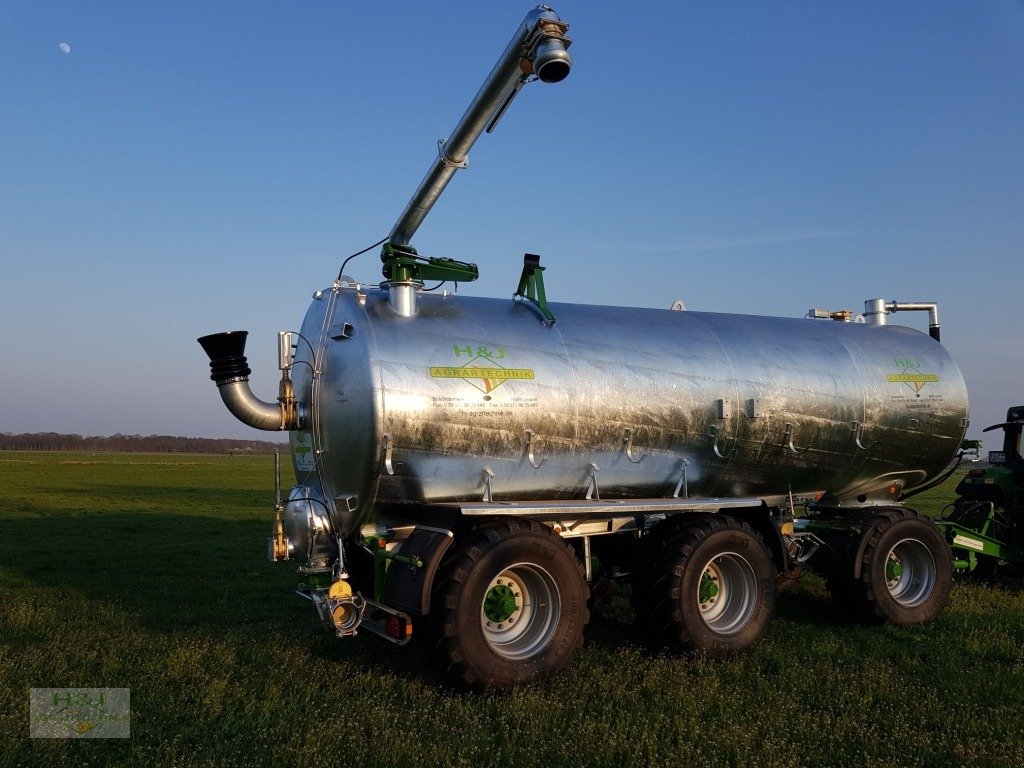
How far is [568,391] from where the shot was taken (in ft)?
24.8

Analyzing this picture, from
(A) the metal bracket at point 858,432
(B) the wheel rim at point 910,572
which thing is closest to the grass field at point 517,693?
(B) the wheel rim at point 910,572

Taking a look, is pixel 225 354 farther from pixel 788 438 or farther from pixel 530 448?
pixel 788 438

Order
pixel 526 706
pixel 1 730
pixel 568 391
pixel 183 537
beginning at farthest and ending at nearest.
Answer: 1. pixel 183 537
2. pixel 568 391
3. pixel 526 706
4. pixel 1 730

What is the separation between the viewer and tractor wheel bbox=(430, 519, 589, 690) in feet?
21.1

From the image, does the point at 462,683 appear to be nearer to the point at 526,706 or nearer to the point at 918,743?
the point at 526,706

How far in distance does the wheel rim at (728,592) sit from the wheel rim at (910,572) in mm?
2252

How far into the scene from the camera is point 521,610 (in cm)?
716

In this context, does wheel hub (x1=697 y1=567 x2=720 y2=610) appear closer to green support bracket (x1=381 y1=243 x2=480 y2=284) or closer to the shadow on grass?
the shadow on grass

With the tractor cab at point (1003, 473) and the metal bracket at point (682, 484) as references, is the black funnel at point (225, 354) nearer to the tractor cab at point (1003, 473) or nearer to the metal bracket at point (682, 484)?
the metal bracket at point (682, 484)

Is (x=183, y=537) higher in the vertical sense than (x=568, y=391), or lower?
lower

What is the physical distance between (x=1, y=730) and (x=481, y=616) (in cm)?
348

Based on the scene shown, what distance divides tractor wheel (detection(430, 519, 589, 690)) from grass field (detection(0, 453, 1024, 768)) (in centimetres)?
24

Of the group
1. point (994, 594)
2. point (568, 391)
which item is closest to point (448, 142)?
point (568, 391)

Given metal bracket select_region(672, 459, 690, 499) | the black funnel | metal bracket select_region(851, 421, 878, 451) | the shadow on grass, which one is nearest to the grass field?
the shadow on grass
